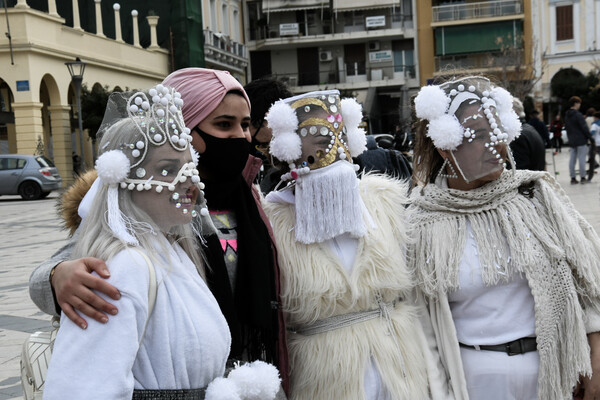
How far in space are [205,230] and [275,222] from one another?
548 millimetres

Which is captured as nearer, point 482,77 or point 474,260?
point 474,260

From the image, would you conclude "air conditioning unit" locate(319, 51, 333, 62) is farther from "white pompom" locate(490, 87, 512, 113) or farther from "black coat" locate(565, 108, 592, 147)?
"white pompom" locate(490, 87, 512, 113)

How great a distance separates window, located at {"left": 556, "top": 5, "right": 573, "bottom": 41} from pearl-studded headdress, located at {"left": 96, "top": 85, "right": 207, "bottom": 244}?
1929 inches

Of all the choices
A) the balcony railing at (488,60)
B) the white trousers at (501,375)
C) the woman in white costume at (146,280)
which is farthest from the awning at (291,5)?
the woman in white costume at (146,280)

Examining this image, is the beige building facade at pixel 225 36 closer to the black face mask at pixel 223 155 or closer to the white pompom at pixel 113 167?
the black face mask at pixel 223 155

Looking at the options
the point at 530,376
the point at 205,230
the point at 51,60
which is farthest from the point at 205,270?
the point at 51,60

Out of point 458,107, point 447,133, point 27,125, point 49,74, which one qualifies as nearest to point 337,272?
point 447,133

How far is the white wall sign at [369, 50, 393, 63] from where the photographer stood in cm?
4409

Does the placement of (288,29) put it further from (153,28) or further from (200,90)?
(200,90)

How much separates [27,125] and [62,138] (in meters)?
2.12

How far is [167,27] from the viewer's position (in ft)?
118

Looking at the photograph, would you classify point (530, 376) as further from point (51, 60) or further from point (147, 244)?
point (51, 60)

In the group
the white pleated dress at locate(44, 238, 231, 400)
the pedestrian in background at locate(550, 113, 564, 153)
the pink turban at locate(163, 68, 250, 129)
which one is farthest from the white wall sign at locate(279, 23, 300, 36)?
the white pleated dress at locate(44, 238, 231, 400)

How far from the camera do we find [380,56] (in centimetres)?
4409
